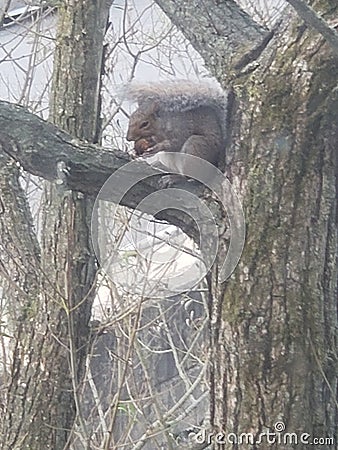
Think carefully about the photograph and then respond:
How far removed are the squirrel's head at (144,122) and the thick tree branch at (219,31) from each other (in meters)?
0.16

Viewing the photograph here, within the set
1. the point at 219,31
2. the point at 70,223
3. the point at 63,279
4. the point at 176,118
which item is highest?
the point at 219,31

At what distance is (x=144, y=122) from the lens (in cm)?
156

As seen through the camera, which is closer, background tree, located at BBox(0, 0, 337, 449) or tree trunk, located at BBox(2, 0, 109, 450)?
background tree, located at BBox(0, 0, 337, 449)

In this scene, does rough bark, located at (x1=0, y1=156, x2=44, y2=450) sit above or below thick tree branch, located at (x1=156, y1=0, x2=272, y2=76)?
below

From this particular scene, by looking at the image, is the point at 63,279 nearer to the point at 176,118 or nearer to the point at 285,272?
the point at 176,118

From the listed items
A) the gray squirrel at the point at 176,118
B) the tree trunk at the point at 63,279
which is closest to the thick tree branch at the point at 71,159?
the gray squirrel at the point at 176,118

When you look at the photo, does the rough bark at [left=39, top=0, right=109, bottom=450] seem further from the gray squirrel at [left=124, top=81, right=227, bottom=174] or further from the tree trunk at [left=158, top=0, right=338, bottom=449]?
the tree trunk at [left=158, top=0, right=338, bottom=449]

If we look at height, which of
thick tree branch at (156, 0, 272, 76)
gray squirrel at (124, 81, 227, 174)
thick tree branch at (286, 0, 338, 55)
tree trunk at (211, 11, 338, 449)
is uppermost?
thick tree branch at (156, 0, 272, 76)

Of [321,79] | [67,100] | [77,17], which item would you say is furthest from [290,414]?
[77,17]

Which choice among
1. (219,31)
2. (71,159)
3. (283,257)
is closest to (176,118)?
(219,31)

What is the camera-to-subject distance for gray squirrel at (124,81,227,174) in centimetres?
141

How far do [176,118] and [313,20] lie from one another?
54cm

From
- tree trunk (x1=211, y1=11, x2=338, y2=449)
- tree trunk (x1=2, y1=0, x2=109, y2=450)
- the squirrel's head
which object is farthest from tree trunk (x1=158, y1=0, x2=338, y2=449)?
tree trunk (x1=2, y1=0, x2=109, y2=450)

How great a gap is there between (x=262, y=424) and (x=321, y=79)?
0.55 metres
